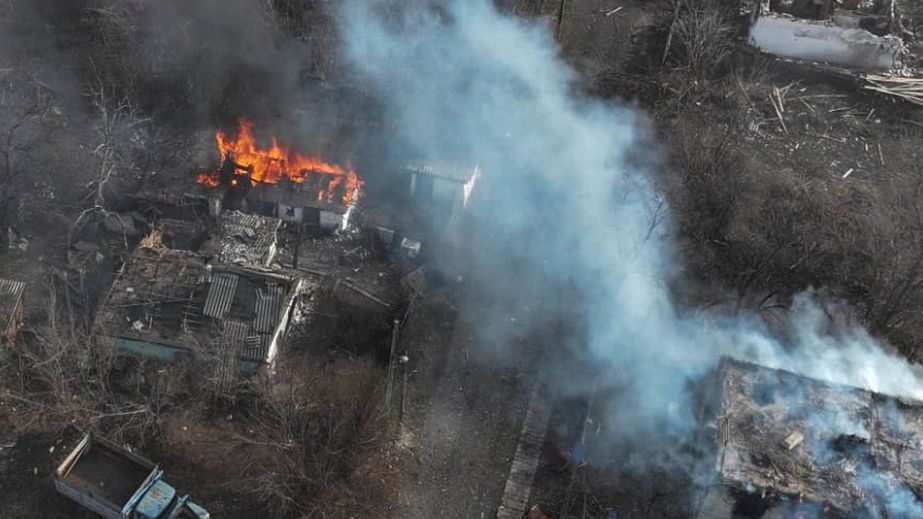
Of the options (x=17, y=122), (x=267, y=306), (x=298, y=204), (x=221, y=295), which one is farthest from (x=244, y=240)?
(x=17, y=122)

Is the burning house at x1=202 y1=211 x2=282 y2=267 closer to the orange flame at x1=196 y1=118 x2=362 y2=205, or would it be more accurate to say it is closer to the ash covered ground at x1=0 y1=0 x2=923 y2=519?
the ash covered ground at x1=0 y1=0 x2=923 y2=519

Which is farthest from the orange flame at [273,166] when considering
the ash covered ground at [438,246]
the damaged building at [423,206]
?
the damaged building at [423,206]

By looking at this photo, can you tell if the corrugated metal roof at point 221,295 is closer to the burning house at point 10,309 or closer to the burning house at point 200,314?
the burning house at point 200,314

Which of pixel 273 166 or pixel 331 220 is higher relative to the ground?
pixel 273 166

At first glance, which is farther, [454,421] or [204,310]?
[454,421]

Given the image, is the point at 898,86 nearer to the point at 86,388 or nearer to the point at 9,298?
the point at 86,388

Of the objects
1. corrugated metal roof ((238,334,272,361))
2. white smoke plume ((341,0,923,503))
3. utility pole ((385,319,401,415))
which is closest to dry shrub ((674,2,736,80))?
white smoke plume ((341,0,923,503))
